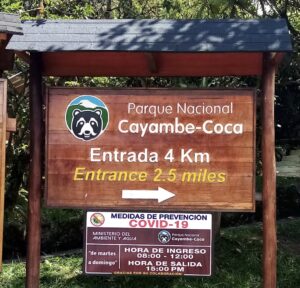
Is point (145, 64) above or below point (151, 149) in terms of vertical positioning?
above

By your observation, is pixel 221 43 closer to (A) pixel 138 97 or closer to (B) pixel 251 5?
(A) pixel 138 97

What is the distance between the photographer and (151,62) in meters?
4.96

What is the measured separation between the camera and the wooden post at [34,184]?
4.86 metres

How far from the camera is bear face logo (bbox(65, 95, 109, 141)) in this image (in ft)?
15.7

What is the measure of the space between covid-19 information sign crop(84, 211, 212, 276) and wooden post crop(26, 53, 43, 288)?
1.65 ft

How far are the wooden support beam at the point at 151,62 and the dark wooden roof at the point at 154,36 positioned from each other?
18 cm

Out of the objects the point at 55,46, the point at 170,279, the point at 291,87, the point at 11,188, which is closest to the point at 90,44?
the point at 55,46

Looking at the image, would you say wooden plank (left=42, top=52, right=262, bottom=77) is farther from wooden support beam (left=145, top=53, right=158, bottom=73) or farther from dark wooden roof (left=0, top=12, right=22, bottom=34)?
dark wooden roof (left=0, top=12, right=22, bottom=34)

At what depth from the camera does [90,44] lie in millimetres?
4570

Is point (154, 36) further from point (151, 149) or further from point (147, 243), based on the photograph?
point (147, 243)

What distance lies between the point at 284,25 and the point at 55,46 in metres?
2.17

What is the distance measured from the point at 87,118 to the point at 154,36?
39.0 inches

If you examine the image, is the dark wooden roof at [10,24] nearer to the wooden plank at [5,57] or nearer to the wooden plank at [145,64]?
the wooden plank at [5,57]

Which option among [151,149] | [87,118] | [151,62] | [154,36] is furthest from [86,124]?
[154,36]
